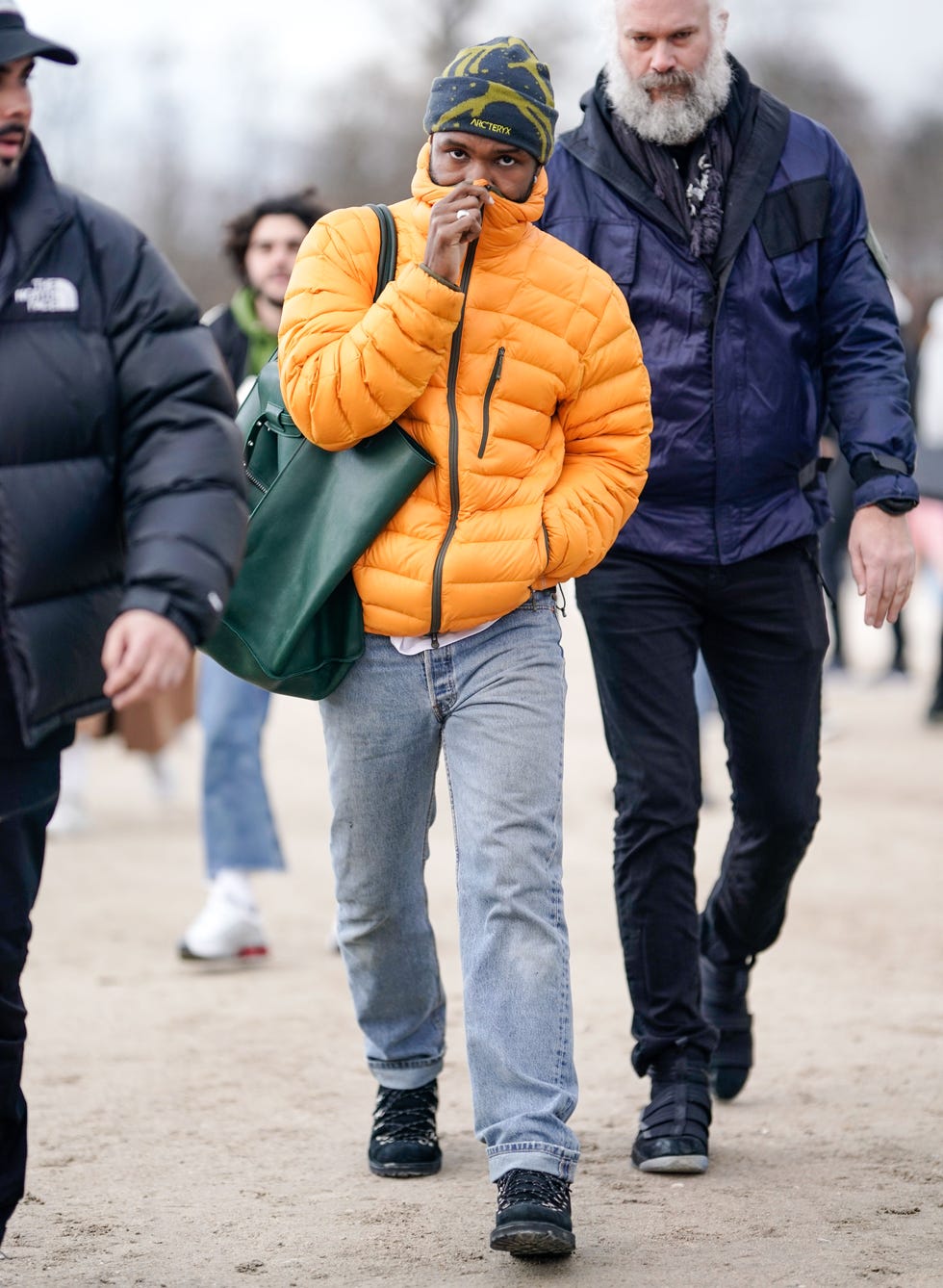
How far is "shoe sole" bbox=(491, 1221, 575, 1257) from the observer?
11.1 ft

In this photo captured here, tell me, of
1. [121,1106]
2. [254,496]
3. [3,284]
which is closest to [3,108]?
[3,284]

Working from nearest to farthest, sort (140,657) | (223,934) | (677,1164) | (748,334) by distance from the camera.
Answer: (140,657)
(677,1164)
(748,334)
(223,934)

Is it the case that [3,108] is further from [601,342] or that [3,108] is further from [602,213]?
[602,213]

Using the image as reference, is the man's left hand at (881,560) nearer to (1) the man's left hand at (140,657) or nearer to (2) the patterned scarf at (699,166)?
(2) the patterned scarf at (699,166)

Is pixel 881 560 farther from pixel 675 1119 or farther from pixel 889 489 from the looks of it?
pixel 675 1119

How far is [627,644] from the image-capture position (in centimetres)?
417

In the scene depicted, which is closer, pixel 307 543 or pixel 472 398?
pixel 472 398

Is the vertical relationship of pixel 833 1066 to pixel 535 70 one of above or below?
below

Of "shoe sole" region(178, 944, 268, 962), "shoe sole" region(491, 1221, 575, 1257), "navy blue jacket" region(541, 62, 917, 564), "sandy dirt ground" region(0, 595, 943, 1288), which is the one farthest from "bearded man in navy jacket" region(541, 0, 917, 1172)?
"shoe sole" region(178, 944, 268, 962)

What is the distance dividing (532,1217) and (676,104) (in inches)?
93.4

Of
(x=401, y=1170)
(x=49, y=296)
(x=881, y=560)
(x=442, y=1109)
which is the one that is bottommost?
(x=442, y=1109)

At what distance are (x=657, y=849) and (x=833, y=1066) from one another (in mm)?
1187

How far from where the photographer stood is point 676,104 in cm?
420

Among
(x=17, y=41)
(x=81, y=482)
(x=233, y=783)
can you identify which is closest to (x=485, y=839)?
(x=81, y=482)
